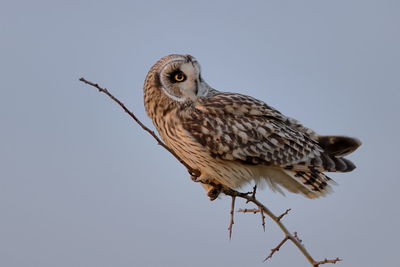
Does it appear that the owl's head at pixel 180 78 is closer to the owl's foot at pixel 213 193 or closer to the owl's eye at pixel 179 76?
the owl's eye at pixel 179 76

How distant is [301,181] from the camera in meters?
4.83

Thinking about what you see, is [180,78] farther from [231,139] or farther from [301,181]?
[301,181]

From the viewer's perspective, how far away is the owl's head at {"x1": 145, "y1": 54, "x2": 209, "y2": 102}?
15.8 ft

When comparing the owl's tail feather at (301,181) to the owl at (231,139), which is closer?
the owl at (231,139)

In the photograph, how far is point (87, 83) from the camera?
10.6ft

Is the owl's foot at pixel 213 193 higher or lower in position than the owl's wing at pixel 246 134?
lower

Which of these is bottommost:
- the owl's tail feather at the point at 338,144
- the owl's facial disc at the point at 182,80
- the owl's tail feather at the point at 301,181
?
the owl's tail feather at the point at 301,181

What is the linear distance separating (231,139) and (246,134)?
172 millimetres

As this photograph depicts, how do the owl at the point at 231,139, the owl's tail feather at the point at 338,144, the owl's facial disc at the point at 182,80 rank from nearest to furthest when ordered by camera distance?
the owl at the point at 231,139 → the owl's facial disc at the point at 182,80 → the owl's tail feather at the point at 338,144

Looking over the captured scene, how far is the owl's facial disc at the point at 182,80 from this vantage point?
4.80 metres

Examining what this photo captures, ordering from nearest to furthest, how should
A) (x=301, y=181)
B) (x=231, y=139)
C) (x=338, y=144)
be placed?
(x=231, y=139)
(x=301, y=181)
(x=338, y=144)

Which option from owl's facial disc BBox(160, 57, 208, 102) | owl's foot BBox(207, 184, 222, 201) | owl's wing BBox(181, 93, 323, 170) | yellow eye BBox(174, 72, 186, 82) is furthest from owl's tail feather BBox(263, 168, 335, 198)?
yellow eye BBox(174, 72, 186, 82)

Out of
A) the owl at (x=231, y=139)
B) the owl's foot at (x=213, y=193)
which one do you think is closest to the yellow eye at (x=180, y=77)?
the owl at (x=231, y=139)

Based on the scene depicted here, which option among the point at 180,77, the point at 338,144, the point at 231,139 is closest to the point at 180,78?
the point at 180,77
